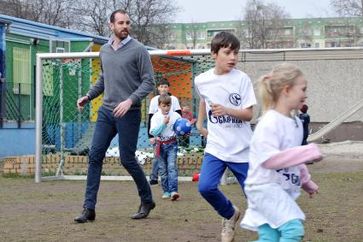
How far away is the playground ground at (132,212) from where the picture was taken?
7621 millimetres

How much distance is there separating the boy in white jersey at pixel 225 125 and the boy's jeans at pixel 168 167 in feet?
13.2

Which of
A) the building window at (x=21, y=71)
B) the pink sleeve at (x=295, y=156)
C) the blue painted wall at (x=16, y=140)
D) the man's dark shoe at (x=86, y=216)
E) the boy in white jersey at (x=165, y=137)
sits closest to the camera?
the pink sleeve at (x=295, y=156)

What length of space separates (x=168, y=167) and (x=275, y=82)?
6.46 metres

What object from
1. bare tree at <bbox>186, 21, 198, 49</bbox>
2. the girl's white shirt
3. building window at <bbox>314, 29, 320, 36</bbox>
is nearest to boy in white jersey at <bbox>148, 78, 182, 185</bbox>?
the girl's white shirt

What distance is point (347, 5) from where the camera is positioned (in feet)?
192

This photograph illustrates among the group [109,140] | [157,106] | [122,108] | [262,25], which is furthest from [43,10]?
[122,108]

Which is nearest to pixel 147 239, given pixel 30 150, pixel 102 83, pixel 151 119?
pixel 102 83

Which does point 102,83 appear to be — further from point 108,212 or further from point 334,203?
point 334,203

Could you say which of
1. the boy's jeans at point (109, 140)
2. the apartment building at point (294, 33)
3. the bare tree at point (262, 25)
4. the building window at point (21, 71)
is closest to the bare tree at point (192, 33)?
the apartment building at point (294, 33)

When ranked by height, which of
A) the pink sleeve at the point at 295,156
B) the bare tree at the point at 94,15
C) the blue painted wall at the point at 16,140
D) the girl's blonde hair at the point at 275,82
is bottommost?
the blue painted wall at the point at 16,140

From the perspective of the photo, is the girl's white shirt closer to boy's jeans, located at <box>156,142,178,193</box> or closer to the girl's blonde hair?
the girl's blonde hair

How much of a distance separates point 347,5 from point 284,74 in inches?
2176

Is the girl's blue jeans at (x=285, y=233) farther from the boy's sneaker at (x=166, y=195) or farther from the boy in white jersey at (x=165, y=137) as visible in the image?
the boy in white jersey at (x=165, y=137)

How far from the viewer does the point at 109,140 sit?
836 cm
